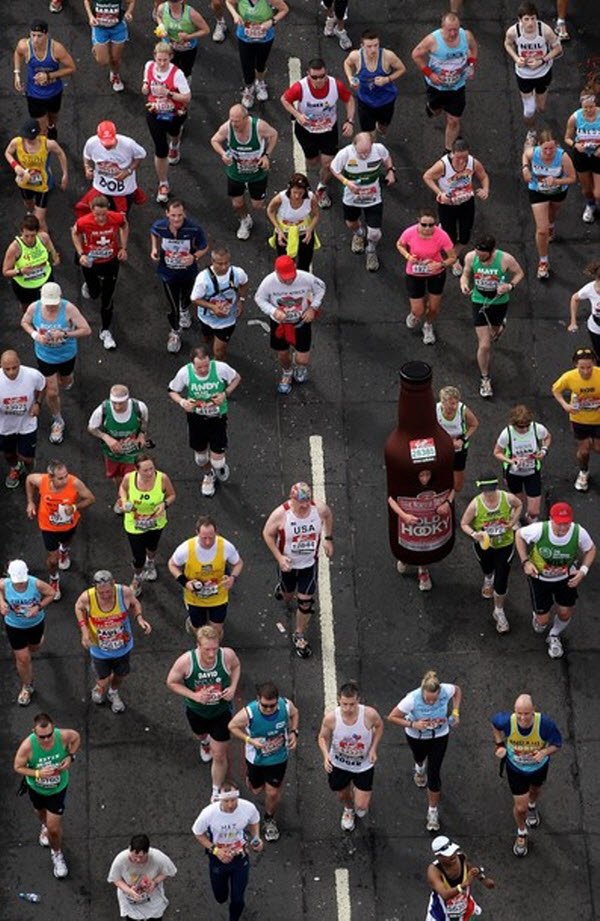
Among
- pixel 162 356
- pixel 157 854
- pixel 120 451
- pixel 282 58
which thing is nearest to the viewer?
pixel 157 854

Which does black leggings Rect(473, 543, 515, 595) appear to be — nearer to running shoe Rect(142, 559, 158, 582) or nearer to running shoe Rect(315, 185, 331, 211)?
running shoe Rect(142, 559, 158, 582)

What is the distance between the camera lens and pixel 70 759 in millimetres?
30469

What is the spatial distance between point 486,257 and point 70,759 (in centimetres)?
727

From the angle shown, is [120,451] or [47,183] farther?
[47,183]

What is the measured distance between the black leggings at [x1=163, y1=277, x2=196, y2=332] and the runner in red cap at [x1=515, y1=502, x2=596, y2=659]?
5.00 meters

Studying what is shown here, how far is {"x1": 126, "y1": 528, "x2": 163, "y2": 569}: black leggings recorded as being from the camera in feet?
107

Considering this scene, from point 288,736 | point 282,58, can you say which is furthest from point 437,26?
point 288,736

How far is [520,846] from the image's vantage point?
31125 millimetres

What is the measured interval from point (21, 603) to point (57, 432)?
343 cm

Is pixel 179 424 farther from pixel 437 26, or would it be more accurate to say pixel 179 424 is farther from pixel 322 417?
pixel 437 26

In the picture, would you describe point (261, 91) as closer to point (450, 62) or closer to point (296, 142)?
point (296, 142)

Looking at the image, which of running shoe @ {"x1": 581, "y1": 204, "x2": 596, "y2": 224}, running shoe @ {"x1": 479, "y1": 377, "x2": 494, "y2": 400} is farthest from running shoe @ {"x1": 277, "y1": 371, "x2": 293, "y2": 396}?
running shoe @ {"x1": 581, "y1": 204, "x2": 596, "y2": 224}

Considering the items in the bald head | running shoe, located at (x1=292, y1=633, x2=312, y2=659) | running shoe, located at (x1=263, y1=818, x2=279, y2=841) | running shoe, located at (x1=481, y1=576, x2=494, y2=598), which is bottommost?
running shoe, located at (x1=263, y1=818, x2=279, y2=841)

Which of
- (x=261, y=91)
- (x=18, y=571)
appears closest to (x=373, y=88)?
(x=261, y=91)
